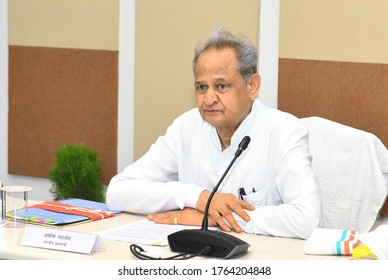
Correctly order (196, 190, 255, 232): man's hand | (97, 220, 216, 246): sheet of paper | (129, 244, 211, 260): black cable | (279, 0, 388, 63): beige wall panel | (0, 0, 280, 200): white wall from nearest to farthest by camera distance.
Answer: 1. (129, 244, 211, 260): black cable
2. (97, 220, 216, 246): sheet of paper
3. (196, 190, 255, 232): man's hand
4. (279, 0, 388, 63): beige wall panel
5. (0, 0, 280, 200): white wall

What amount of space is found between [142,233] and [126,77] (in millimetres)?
1898

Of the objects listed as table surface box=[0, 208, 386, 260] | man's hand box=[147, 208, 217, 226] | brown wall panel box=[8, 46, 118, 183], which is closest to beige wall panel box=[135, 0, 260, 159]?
brown wall panel box=[8, 46, 118, 183]

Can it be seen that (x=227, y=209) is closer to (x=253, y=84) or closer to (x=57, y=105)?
(x=253, y=84)

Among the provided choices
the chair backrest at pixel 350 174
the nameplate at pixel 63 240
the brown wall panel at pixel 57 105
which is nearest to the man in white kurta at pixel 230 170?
the chair backrest at pixel 350 174

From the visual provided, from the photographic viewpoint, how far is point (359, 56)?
3539 millimetres

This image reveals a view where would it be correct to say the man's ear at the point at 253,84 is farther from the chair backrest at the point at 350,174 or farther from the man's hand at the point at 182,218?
the man's hand at the point at 182,218

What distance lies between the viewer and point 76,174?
418 cm

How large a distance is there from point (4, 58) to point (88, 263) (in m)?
2.98

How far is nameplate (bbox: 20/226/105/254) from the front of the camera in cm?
223

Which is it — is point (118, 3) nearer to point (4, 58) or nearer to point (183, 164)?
point (4, 58)

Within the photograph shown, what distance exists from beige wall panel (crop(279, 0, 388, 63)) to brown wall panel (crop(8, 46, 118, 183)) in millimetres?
1089

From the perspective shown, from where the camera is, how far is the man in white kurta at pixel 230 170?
2.59 m

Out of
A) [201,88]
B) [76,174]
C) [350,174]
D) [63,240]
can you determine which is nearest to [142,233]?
[63,240]

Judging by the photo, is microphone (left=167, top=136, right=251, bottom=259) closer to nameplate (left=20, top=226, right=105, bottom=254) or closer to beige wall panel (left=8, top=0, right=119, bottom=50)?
nameplate (left=20, top=226, right=105, bottom=254)
